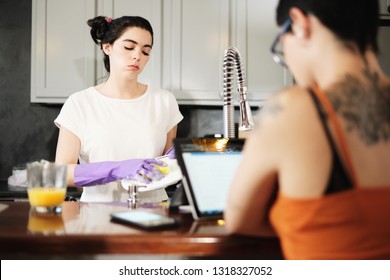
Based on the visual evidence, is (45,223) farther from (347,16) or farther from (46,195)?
(347,16)

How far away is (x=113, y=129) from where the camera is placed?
7.79ft

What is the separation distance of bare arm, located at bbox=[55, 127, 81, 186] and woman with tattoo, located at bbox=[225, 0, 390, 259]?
4.65 feet

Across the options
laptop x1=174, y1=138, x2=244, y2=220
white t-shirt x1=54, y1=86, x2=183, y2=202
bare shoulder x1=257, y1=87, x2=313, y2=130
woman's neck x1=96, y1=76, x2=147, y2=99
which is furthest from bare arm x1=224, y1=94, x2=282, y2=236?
woman's neck x1=96, y1=76, x2=147, y2=99

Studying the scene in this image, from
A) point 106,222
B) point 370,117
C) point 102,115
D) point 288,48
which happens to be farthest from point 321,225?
point 102,115

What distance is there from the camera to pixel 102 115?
2393 mm

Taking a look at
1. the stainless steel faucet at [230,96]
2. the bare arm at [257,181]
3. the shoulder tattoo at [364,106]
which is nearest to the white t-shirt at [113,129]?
the stainless steel faucet at [230,96]

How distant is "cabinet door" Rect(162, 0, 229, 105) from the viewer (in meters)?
3.30

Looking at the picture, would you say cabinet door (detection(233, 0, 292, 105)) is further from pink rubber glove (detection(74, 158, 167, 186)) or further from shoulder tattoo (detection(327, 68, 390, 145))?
shoulder tattoo (detection(327, 68, 390, 145))

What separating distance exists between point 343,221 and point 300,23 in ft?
1.27

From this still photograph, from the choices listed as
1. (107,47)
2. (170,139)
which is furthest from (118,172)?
(107,47)

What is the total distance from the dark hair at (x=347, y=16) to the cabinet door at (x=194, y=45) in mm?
2404

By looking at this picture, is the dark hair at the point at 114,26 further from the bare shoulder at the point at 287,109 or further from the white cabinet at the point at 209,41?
the bare shoulder at the point at 287,109

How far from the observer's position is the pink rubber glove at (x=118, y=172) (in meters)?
1.76
